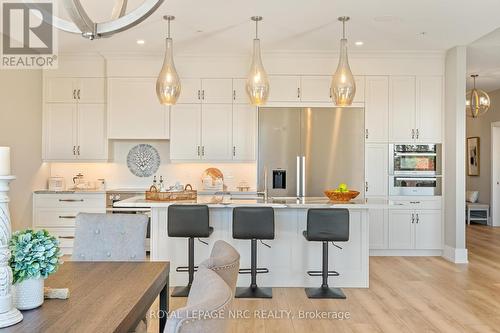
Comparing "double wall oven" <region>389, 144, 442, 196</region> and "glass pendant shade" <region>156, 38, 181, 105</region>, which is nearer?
"glass pendant shade" <region>156, 38, 181, 105</region>

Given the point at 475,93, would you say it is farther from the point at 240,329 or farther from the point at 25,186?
the point at 25,186

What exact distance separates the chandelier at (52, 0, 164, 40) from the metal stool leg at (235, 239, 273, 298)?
3.02m

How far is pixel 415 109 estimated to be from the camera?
5.89 metres

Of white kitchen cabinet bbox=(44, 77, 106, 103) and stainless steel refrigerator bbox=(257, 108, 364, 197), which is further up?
white kitchen cabinet bbox=(44, 77, 106, 103)

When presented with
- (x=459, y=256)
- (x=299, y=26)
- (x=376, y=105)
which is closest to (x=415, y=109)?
(x=376, y=105)

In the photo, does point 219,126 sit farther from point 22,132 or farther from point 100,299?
point 100,299

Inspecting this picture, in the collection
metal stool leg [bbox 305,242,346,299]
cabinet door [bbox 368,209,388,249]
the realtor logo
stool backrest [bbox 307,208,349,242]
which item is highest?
the realtor logo

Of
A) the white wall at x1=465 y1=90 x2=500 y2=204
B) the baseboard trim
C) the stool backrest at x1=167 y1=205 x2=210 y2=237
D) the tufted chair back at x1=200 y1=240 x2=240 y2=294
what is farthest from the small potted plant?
the white wall at x1=465 y1=90 x2=500 y2=204

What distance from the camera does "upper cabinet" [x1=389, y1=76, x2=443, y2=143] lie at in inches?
231

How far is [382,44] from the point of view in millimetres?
5465

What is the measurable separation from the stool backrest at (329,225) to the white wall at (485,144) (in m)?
6.55

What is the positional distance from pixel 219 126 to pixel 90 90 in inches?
75.8

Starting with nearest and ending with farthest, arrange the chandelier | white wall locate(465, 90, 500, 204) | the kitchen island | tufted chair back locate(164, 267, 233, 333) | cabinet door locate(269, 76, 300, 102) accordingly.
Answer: tufted chair back locate(164, 267, 233, 333) < the chandelier < the kitchen island < cabinet door locate(269, 76, 300, 102) < white wall locate(465, 90, 500, 204)

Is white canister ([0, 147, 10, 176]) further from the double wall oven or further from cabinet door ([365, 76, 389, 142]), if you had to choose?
the double wall oven
